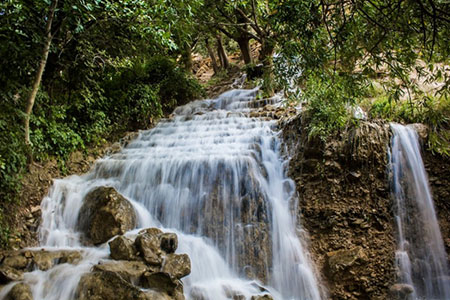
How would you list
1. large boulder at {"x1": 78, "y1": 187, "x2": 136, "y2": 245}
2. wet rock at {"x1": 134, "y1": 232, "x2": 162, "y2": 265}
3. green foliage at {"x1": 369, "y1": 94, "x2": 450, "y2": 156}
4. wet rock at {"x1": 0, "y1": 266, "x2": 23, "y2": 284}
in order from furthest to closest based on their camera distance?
green foliage at {"x1": 369, "y1": 94, "x2": 450, "y2": 156}
large boulder at {"x1": 78, "y1": 187, "x2": 136, "y2": 245}
wet rock at {"x1": 134, "y1": 232, "x2": 162, "y2": 265}
wet rock at {"x1": 0, "y1": 266, "x2": 23, "y2": 284}

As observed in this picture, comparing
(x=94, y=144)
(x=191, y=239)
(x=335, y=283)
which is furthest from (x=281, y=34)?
(x=94, y=144)

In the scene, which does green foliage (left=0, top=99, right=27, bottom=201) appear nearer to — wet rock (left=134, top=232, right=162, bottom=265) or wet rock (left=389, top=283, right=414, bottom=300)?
wet rock (left=134, top=232, right=162, bottom=265)

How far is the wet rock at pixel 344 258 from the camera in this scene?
5.13m

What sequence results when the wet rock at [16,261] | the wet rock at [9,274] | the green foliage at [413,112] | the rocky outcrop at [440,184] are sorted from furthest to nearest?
1. the green foliage at [413,112]
2. the rocky outcrop at [440,184]
3. the wet rock at [16,261]
4. the wet rock at [9,274]

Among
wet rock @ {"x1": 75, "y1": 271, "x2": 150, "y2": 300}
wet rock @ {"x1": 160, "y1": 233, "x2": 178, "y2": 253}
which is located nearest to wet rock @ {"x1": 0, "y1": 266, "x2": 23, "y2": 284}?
wet rock @ {"x1": 75, "y1": 271, "x2": 150, "y2": 300}

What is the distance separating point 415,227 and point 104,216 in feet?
19.6

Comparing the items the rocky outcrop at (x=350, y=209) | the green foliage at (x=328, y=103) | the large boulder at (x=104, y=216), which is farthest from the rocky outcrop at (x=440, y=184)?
the large boulder at (x=104, y=216)

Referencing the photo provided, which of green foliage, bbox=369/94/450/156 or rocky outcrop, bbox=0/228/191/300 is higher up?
green foliage, bbox=369/94/450/156

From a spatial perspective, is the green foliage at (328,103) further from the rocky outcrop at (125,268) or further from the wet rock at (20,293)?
the wet rock at (20,293)

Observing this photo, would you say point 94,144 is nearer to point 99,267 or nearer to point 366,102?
point 99,267

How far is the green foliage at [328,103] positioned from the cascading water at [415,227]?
1.32m

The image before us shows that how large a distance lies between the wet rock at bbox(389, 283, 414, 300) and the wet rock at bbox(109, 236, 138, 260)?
15.1ft

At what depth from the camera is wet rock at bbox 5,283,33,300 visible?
3806mm

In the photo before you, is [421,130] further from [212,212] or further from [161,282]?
[161,282]
